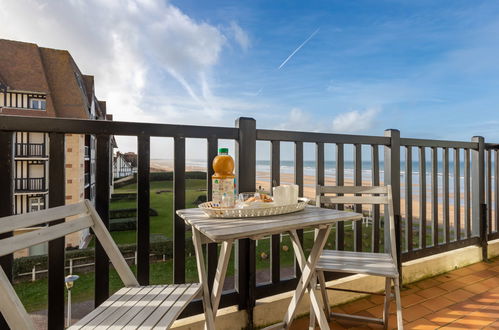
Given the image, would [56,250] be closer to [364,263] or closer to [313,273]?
[313,273]

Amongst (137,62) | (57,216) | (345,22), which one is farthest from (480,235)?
(137,62)

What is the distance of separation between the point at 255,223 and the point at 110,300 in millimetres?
703

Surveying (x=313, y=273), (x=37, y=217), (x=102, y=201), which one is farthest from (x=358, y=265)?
(x=37, y=217)

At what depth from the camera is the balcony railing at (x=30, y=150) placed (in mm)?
14903

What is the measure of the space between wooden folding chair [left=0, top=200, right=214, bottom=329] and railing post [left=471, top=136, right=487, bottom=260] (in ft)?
10.5

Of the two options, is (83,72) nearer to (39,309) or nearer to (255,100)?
(255,100)

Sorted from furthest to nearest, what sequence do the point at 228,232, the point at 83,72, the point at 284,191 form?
1. the point at 83,72
2. the point at 284,191
3. the point at 228,232

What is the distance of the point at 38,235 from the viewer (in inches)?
40.0

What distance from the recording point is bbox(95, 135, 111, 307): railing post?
142cm

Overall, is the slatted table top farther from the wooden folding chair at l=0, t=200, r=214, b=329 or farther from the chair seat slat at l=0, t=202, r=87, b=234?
the chair seat slat at l=0, t=202, r=87, b=234

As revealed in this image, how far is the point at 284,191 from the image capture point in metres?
1.34

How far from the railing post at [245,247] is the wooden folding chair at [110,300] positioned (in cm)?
51

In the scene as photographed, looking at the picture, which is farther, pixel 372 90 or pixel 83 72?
pixel 372 90

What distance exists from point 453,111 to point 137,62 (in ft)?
120
